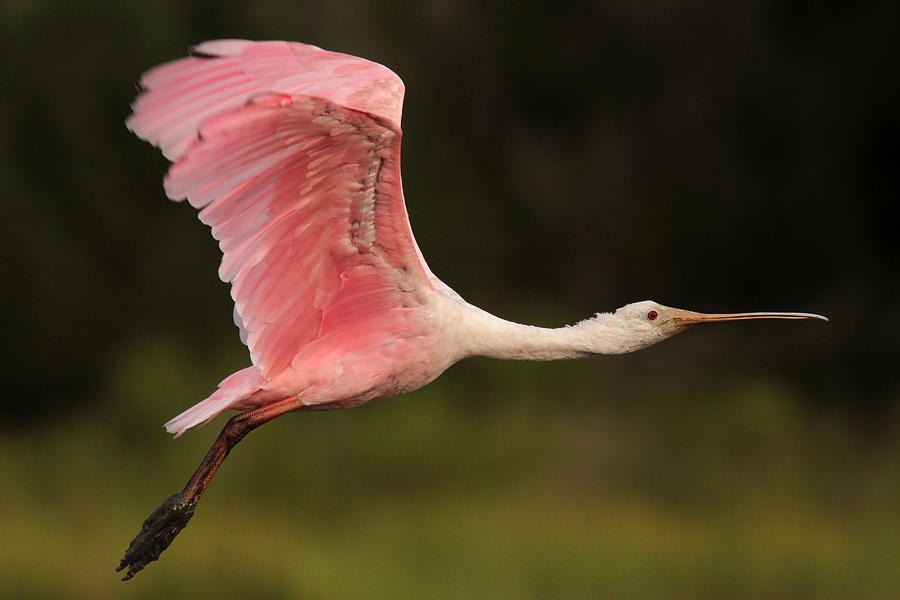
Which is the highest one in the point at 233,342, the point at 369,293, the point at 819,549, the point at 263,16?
the point at 263,16

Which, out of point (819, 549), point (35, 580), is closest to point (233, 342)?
point (35, 580)

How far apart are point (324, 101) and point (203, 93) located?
1.28 ft

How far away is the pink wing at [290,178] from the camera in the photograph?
13.5 feet

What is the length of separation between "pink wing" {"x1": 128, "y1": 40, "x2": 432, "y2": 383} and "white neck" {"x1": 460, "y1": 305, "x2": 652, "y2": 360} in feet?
0.75

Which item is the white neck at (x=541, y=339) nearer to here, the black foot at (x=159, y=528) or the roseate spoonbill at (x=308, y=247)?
the roseate spoonbill at (x=308, y=247)

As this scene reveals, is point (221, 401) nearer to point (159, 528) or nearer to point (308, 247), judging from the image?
point (159, 528)

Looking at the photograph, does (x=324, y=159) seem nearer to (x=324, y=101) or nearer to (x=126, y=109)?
(x=324, y=101)

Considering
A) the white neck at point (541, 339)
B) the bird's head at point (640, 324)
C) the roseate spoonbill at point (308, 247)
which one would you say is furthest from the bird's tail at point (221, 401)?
the bird's head at point (640, 324)

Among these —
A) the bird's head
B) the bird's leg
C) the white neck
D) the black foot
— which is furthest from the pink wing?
the bird's head

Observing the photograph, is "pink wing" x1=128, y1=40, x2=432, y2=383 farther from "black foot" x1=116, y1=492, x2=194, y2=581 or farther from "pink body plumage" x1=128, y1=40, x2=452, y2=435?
"black foot" x1=116, y1=492, x2=194, y2=581

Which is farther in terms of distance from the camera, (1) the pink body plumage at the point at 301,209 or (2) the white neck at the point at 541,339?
(2) the white neck at the point at 541,339

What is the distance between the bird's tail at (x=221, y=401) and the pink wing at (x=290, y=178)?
0.25 feet

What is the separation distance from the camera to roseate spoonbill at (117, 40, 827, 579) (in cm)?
414

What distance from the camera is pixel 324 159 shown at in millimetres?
4262
